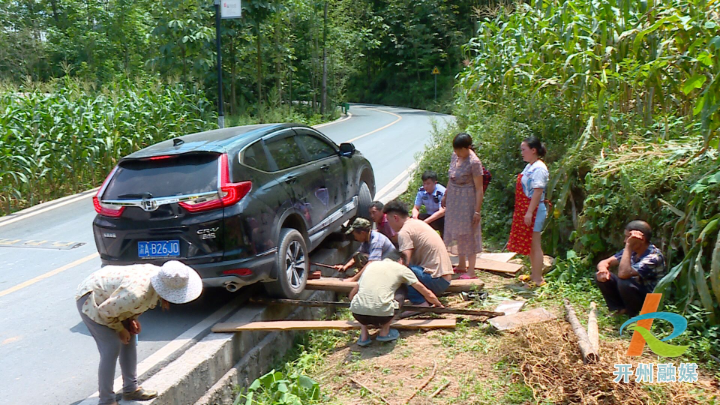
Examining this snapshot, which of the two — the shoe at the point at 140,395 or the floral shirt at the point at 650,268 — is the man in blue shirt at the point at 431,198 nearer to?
the floral shirt at the point at 650,268

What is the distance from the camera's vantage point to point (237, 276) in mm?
5289

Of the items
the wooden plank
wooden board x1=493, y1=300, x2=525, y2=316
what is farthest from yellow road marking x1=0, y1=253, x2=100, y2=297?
wooden board x1=493, y1=300, x2=525, y2=316

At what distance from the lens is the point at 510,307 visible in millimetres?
5863

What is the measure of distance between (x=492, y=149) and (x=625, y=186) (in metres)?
3.12

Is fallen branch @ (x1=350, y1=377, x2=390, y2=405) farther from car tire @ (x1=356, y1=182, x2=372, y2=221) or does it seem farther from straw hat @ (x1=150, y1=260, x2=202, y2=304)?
car tire @ (x1=356, y1=182, x2=372, y2=221)

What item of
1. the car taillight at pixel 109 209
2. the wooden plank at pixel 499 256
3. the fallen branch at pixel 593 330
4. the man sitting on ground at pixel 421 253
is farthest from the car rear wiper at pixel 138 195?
the wooden plank at pixel 499 256

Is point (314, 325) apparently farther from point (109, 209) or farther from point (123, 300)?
point (109, 209)

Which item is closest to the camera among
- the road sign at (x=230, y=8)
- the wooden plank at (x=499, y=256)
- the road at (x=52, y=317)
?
the road at (x=52, y=317)

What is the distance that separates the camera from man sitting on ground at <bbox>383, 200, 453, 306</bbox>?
6.03 metres

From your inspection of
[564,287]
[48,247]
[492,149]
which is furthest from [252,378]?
[492,149]

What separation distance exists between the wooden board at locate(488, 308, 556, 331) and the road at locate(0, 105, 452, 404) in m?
2.79

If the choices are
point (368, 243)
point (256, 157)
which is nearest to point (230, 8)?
point (256, 157)

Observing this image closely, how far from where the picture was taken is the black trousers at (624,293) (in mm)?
5148

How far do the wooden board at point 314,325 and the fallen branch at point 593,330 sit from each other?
1.23 m
